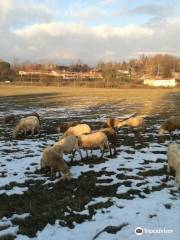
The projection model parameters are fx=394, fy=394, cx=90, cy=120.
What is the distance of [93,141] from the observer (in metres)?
15.5

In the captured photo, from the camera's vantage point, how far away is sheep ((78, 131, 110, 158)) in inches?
611

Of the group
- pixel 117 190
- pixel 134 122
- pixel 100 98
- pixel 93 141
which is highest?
pixel 93 141

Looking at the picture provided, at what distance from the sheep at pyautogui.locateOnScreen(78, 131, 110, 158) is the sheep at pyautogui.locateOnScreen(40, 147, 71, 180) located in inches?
75.3

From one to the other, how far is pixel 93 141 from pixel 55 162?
9.40 feet

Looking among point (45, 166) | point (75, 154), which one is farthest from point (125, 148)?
point (45, 166)

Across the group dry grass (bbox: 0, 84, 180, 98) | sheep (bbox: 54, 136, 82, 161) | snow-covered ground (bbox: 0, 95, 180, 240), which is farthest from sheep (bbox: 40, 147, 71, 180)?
dry grass (bbox: 0, 84, 180, 98)

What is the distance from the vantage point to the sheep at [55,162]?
12734mm

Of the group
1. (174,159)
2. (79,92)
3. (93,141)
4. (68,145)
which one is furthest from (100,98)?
(174,159)

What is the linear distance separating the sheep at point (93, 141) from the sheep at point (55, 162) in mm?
1912

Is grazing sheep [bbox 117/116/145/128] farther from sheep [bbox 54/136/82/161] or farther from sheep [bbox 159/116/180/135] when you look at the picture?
sheep [bbox 54/136/82/161]

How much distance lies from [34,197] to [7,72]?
109 meters

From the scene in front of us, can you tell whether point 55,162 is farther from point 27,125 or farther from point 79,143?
point 27,125

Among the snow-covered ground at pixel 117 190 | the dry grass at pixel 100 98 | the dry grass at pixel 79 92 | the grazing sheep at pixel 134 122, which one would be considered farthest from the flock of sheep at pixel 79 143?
the dry grass at pixel 79 92

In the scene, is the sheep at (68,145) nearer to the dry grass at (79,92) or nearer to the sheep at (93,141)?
the sheep at (93,141)
